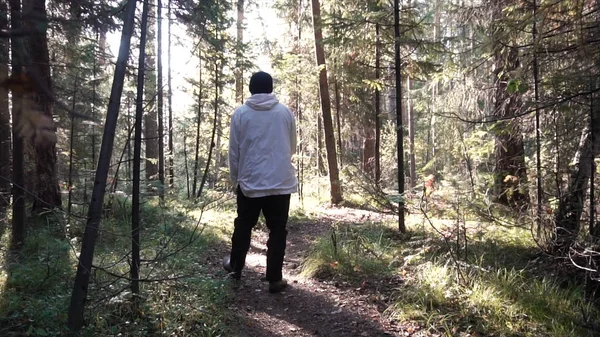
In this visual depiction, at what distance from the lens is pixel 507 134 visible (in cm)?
721

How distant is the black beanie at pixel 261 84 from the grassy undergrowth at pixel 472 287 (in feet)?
7.11

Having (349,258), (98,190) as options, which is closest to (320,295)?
(349,258)

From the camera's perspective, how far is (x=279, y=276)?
4.29 meters

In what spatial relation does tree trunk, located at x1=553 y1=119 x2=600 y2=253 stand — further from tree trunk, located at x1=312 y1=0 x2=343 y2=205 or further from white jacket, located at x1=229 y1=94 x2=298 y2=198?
tree trunk, located at x1=312 y1=0 x2=343 y2=205

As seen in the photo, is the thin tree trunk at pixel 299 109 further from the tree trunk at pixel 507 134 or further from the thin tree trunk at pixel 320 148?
the tree trunk at pixel 507 134

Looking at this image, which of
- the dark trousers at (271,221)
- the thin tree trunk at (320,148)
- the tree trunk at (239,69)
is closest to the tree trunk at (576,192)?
the dark trousers at (271,221)

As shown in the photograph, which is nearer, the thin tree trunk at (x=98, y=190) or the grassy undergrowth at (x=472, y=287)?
the thin tree trunk at (x=98, y=190)

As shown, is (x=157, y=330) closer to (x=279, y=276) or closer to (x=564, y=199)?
(x=279, y=276)

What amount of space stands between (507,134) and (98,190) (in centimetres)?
680

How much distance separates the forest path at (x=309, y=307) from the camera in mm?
3562

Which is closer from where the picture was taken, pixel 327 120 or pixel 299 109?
pixel 327 120

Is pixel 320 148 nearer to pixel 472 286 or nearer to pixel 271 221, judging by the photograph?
pixel 271 221

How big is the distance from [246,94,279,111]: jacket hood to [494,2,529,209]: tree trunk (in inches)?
107

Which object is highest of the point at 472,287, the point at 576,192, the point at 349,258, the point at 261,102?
the point at 261,102
